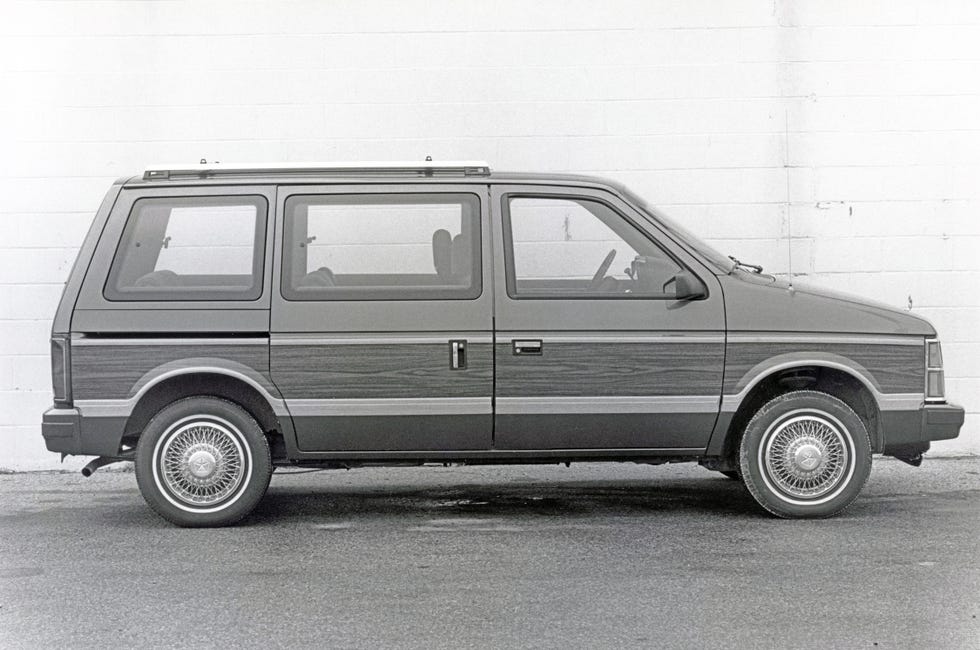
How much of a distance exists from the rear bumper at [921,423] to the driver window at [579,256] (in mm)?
1471

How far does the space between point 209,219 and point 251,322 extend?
2.10 ft

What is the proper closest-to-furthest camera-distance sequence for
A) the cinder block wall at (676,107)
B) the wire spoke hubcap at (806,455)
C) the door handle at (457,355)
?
the door handle at (457,355), the wire spoke hubcap at (806,455), the cinder block wall at (676,107)

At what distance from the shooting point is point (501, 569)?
612 centimetres

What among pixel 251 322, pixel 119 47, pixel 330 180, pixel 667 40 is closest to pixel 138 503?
pixel 251 322

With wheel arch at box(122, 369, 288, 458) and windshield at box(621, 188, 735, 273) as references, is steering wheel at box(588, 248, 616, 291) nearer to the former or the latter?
windshield at box(621, 188, 735, 273)

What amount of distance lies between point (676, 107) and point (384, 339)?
3657mm

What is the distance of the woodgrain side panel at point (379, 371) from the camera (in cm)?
714

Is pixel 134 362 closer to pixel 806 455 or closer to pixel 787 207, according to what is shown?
pixel 806 455

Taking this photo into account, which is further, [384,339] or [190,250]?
[190,250]

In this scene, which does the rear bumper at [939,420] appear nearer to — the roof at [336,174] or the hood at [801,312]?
the hood at [801,312]

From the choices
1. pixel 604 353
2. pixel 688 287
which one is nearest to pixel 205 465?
pixel 604 353

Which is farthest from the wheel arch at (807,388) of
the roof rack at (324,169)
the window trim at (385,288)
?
the roof rack at (324,169)

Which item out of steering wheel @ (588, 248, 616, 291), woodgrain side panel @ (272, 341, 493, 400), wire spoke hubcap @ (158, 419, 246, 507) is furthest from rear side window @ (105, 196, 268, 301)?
steering wheel @ (588, 248, 616, 291)

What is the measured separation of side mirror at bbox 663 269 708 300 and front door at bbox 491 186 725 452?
0.09 feet
